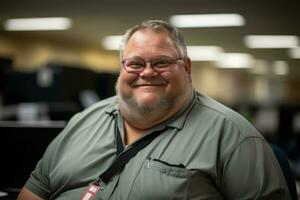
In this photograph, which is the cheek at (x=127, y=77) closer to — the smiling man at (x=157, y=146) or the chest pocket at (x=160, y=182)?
the smiling man at (x=157, y=146)

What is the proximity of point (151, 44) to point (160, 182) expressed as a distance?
50cm

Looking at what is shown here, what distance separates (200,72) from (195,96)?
11161 mm

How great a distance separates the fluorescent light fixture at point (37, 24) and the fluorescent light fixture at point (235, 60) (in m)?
4.73

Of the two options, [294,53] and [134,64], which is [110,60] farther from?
[134,64]

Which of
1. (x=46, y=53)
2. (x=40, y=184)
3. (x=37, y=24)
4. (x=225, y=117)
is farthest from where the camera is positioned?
(x=46, y=53)

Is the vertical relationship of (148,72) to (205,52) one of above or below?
above

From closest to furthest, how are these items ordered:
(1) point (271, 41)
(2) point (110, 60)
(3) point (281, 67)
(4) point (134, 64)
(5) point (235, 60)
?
(4) point (134, 64) < (1) point (271, 41) < (3) point (281, 67) < (2) point (110, 60) < (5) point (235, 60)

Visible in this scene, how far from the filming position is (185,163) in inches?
54.1

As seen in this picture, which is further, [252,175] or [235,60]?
[235,60]

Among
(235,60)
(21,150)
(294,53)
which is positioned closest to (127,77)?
(21,150)

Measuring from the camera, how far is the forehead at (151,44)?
1.53 m

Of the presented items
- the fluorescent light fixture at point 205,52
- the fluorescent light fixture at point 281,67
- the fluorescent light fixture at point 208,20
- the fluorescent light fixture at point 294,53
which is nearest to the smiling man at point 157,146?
the fluorescent light fixture at point 208,20

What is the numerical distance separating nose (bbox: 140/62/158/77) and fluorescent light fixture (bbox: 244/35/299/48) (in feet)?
23.1

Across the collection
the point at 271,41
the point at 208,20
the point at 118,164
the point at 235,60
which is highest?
the point at 208,20
